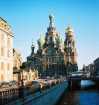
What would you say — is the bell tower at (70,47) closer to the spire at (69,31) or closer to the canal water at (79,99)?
the spire at (69,31)

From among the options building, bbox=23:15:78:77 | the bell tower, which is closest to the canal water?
building, bbox=23:15:78:77

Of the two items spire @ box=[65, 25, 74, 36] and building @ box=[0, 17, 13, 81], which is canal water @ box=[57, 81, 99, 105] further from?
spire @ box=[65, 25, 74, 36]

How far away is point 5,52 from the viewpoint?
6862 centimetres

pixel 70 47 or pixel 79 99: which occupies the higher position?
pixel 70 47

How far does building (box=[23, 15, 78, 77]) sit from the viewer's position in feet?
522

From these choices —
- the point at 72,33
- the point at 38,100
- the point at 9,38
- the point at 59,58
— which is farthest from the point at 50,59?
the point at 38,100

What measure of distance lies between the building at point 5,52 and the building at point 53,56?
270 ft

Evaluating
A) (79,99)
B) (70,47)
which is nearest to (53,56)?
(70,47)

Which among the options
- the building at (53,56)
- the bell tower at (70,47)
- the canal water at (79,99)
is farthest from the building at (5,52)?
the bell tower at (70,47)

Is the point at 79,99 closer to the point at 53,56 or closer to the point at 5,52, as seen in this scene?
the point at 5,52

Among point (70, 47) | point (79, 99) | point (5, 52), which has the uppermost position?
point (70, 47)

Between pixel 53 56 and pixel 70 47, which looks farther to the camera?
pixel 70 47

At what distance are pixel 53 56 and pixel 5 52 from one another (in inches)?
3590

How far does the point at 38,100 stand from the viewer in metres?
32.4
